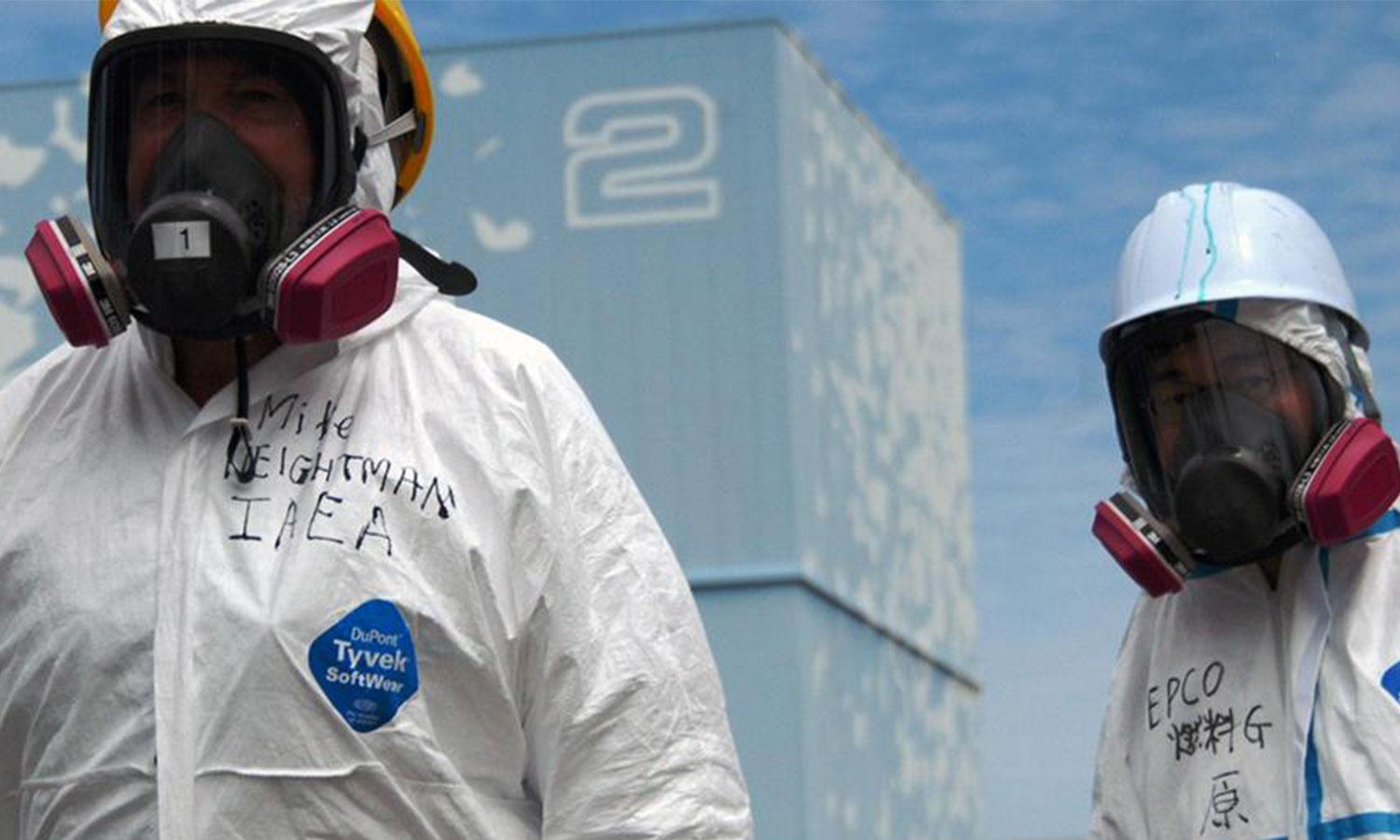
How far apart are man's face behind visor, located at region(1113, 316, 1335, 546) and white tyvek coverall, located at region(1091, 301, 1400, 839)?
4 centimetres

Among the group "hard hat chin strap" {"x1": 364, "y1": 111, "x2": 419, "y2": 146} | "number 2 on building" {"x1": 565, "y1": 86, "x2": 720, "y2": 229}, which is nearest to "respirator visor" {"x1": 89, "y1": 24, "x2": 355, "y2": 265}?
"hard hat chin strap" {"x1": 364, "y1": 111, "x2": 419, "y2": 146}

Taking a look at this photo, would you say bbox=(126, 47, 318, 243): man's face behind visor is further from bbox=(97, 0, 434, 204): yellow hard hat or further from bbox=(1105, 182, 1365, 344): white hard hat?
bbox=(1105, 182, 1365, 344): white hard hat

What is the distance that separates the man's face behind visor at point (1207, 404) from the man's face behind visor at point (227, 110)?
49.0 inches

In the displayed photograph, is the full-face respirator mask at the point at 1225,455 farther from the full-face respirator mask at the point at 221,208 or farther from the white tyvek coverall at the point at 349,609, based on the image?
the full-face respirator mask at the point at 221,208

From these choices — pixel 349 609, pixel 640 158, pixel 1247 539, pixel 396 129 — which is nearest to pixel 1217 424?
pixel 1247 539

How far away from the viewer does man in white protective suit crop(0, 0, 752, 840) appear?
2426mm

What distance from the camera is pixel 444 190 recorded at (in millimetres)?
11484

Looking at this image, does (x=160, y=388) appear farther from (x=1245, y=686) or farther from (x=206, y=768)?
(x=1245, y=686)

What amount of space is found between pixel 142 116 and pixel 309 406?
0.37 meters

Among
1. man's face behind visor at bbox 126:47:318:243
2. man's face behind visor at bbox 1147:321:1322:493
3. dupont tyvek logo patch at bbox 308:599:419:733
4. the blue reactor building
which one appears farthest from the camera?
the blue reactor building

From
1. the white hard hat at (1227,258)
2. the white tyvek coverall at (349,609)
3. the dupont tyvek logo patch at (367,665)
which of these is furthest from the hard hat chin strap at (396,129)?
the white hard hat at (1227,258)

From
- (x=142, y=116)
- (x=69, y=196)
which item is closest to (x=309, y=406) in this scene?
(x=142, y=116)

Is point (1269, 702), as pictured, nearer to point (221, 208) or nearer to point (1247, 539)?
point (1247, 539)

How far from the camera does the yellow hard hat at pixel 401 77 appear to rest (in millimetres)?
2875
